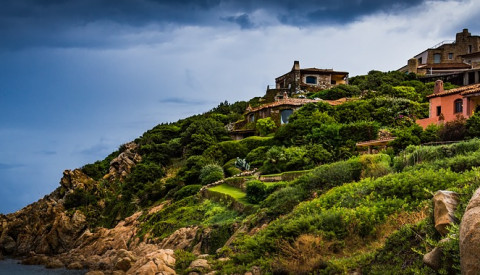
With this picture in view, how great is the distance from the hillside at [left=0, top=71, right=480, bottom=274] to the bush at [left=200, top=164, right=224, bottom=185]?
13 cm

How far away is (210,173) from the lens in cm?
4781

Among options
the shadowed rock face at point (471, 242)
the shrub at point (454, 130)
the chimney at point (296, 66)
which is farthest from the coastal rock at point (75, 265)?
the chimney at point (296, 66)

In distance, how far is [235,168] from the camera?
163 feet

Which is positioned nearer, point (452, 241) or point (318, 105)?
point (452, 241)

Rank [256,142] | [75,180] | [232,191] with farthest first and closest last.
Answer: [75,180] < [256,142] < [232,191]

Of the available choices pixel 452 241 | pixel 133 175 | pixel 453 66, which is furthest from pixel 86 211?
pixel 453 66

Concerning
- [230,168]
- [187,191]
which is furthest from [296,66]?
[187,191]

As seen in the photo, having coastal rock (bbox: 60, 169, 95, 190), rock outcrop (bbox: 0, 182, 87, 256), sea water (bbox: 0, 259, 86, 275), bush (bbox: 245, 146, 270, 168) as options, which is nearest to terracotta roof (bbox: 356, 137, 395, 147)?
bush (bbox: 245, 146, 270, 168)

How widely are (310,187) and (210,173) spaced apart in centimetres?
1883

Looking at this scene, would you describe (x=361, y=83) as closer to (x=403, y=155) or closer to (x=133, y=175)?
(x=133, y=175)

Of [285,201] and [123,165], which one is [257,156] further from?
[123,165]

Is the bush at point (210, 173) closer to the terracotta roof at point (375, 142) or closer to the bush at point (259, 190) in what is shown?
the bush at point (259, 190)

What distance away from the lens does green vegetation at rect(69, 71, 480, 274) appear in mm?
17547

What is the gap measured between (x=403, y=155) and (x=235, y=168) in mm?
21320
